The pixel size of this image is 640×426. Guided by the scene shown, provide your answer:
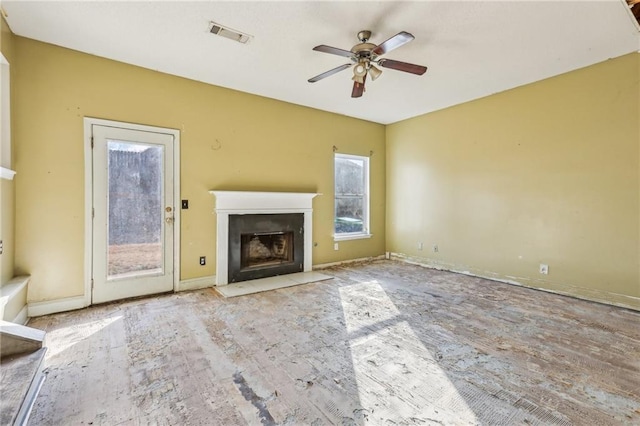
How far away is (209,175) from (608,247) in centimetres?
493

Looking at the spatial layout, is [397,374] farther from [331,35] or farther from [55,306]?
[55,306]

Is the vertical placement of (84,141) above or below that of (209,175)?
above

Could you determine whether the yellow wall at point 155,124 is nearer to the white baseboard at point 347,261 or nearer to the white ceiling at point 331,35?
the white baseboard at point 347,261

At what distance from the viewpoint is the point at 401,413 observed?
5.38ft

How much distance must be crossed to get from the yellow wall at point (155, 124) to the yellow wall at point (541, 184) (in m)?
1.64

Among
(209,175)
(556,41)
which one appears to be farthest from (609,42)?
(209,175)

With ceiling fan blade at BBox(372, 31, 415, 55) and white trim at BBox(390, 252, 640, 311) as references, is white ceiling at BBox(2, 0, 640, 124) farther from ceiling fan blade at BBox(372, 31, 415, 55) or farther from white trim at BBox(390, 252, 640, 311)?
white trim at BBox(390, 252, 640, 311)

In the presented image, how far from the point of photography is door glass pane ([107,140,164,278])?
11.0ft

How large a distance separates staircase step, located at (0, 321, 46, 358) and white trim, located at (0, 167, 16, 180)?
151cm

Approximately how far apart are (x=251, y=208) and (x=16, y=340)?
2.83m

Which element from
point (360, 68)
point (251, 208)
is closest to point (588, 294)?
point (360, 68)

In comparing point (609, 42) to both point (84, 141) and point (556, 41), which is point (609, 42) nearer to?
point (556, 41)

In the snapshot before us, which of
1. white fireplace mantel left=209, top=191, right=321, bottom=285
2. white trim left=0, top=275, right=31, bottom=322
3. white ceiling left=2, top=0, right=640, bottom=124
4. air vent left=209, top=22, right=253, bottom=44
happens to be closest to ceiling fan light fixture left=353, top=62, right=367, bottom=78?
white ceiling left=2, top=0, right=640, bottom=124

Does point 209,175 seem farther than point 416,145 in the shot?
No
